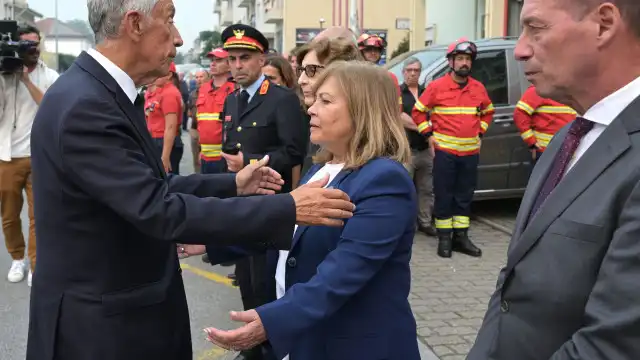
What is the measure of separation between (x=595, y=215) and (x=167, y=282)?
1.37 meters

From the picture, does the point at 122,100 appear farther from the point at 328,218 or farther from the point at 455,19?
the point at 455,19

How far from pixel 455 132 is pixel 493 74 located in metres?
1.43

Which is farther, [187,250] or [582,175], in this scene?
[187,250]

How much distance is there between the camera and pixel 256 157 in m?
4.42

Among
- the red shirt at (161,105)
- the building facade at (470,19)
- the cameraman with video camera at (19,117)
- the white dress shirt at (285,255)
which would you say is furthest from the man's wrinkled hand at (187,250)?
the building facade at (470,19)

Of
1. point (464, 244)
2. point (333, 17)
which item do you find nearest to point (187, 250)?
point (464, 244)

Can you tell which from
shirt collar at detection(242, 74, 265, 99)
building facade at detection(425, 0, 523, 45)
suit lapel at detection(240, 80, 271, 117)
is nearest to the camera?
suit lapel at detection(240, 80, 271, 117)

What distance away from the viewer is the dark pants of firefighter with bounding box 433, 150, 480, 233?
6184mm

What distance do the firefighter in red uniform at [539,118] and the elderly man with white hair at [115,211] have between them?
465 centimetres

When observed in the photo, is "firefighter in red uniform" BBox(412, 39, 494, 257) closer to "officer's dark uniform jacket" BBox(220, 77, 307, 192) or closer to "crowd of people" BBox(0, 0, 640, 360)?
"officer's dark uniform jacket" BBox(220, 77, 307, 192)

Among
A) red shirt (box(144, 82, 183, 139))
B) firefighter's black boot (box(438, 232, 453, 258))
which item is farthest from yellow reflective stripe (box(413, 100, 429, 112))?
red shirt (box(144, 82, 183, 139))

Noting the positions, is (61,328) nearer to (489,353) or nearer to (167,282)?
(167,282)

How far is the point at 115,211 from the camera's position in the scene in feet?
6.12

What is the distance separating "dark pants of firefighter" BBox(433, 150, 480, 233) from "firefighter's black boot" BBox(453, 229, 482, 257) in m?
0.09
